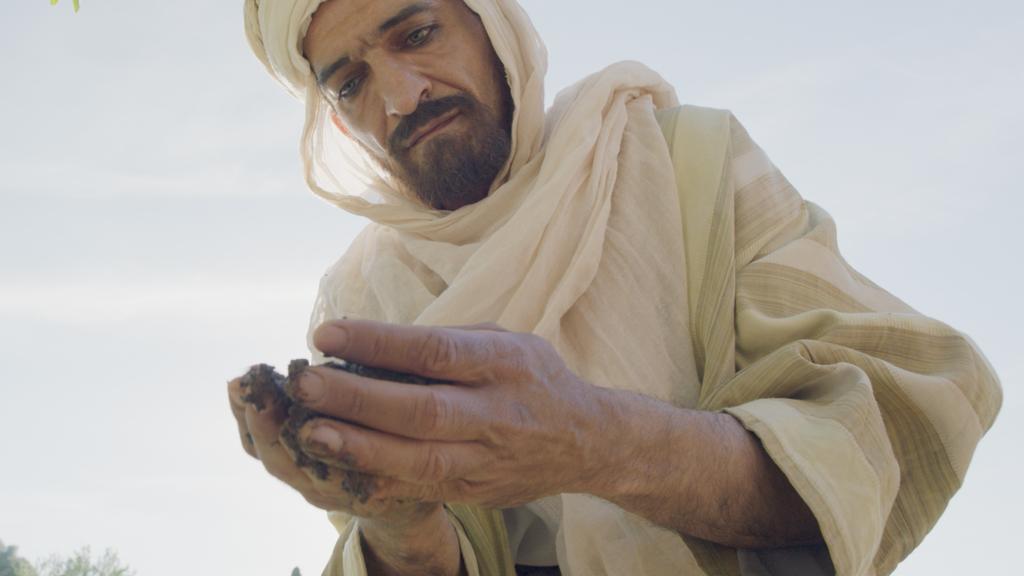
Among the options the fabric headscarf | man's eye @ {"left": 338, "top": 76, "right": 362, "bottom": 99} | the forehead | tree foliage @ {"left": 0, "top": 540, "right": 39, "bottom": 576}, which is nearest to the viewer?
the fabric headscarf

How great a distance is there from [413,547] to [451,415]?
76 centimetres

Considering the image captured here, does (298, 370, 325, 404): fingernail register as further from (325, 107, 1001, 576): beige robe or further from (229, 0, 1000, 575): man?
(325, 107, 1001, 576): beige robe

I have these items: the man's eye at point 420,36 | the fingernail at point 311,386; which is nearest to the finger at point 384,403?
the fingernail at point 311,386

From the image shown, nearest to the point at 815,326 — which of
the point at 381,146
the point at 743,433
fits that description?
the point at 743,433

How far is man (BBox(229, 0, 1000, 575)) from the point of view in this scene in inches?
68.0

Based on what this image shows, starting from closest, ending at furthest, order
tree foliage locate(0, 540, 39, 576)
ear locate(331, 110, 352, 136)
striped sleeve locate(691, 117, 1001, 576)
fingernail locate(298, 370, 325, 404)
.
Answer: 1. fingernail locate(298, 370, 325, 404)
2. striped sleeve locate(691, 117, 1001, 576)
3. ear locate(331, 110, 352, 136)
4. tree foliage locate(0, 540, 39, 576)

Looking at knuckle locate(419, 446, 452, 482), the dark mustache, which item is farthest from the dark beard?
knuckle locate(419, 446, 452, 482)

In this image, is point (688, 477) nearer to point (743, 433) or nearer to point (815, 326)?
point (743, 433)

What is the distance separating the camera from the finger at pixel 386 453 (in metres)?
1.57

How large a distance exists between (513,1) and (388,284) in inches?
41.1

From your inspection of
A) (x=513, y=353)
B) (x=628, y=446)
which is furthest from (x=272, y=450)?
(x=628, y=446)

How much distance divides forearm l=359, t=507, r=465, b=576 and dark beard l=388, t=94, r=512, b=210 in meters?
1.25

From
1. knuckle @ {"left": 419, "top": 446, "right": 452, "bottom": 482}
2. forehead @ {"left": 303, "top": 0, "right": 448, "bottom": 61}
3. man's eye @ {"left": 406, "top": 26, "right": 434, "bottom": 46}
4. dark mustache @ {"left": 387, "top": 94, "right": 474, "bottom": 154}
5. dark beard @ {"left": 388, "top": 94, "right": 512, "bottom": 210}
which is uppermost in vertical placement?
forehead @ {"left": 303, "top": 0, "right": 448, "bottom": 61}

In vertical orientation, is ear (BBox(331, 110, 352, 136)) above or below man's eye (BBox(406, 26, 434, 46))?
above
